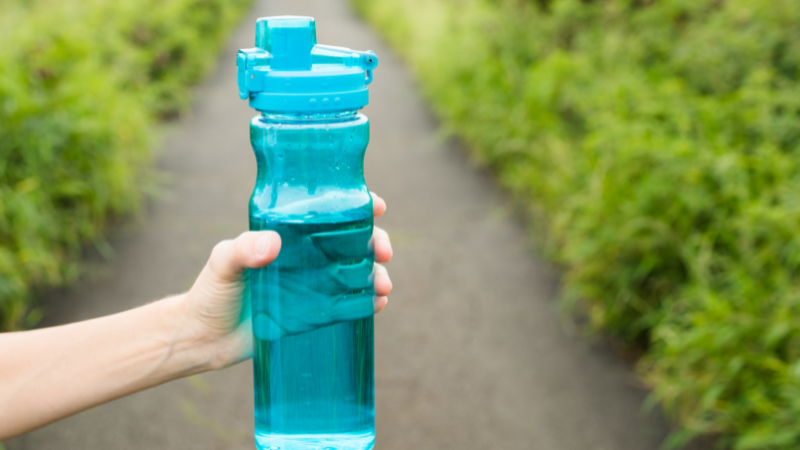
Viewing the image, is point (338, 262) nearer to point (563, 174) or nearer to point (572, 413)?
point (572, 413)

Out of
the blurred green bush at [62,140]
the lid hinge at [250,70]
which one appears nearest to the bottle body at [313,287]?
the lid hinge at [250,70]

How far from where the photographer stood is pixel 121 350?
149 cm

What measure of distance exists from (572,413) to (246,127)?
6028 mm

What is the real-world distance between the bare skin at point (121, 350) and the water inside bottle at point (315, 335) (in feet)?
0.27

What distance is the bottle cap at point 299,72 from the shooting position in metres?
1.26

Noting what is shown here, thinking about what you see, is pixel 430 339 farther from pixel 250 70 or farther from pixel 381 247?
pixel 250 70

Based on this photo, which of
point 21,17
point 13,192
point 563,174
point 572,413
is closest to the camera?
point 572,413

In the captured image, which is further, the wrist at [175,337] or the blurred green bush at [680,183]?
the blurred green bush at [680,183]

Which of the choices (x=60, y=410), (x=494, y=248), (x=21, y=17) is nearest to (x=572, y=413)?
(x=494, y=248)

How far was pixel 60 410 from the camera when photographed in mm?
1462

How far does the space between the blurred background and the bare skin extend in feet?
5.40

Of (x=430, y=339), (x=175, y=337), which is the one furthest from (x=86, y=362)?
(x=430, y=339)

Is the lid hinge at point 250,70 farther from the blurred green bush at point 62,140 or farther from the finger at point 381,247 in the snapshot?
the blurred green bush at point 62,140

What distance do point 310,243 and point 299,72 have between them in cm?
35
